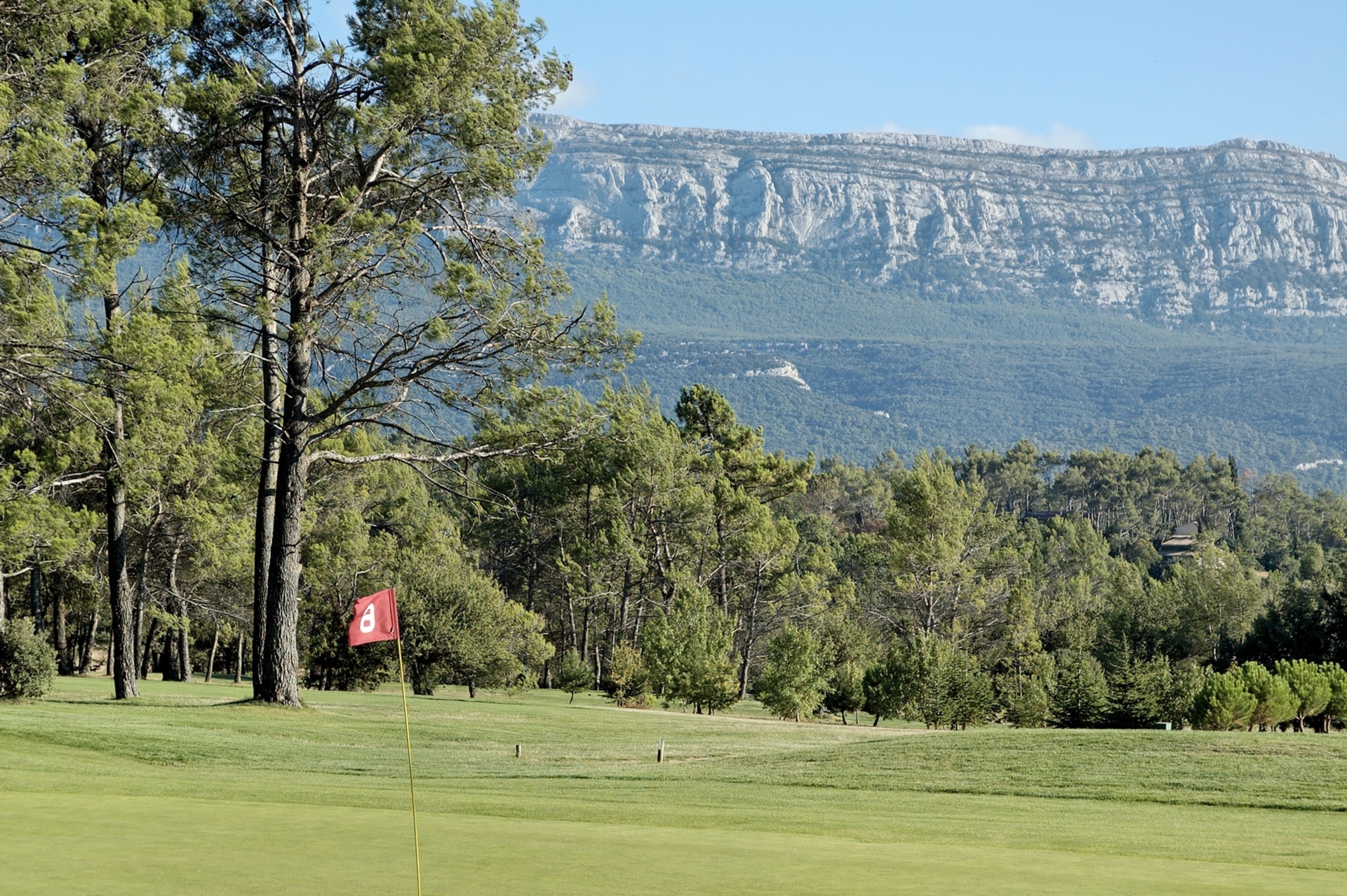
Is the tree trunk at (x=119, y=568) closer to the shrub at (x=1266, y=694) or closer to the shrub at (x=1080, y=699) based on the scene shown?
the shrub at (x=1266, y=694)

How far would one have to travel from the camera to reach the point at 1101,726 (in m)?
35.5

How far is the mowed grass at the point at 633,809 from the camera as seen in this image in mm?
8719

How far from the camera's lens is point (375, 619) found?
37.5ft

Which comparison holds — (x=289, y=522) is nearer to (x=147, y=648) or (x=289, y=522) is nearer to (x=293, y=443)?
(x=293, y=443)

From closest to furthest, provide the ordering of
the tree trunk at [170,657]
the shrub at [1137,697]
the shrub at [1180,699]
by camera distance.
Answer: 1. the shrub at [1137,697]
2. the shrub at [1180,699]
3. the tree trunk at [170,657]

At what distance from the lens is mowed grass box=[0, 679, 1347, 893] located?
28.6 feet

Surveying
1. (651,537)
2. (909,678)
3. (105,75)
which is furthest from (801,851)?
(651,537)

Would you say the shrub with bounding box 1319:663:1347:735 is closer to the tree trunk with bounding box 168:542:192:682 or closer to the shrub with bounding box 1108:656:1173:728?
the shrub with bounding box 1108:656:1173:728

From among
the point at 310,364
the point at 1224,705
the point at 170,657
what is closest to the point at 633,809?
the point at 310,364

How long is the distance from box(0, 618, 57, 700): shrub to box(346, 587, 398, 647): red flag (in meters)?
16.5

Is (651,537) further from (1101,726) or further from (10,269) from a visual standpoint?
(10,269)

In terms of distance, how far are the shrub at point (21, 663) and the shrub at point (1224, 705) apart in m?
21.3

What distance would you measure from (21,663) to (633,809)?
16.7m

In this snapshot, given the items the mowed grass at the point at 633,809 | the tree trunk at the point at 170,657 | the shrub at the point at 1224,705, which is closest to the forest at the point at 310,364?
the shrub at the point at 1224,705
